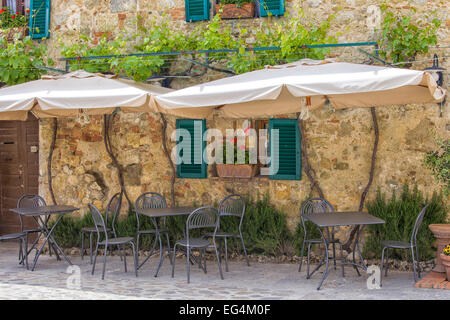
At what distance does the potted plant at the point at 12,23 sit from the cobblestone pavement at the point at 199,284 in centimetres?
379

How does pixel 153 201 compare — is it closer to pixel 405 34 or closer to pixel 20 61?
pixel 20 61

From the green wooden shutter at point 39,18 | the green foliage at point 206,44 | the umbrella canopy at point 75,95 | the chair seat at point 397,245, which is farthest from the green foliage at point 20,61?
the chair seat at point 397,245

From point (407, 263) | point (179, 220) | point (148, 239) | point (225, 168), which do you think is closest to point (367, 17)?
point (225, 168)

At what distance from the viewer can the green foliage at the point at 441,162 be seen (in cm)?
612

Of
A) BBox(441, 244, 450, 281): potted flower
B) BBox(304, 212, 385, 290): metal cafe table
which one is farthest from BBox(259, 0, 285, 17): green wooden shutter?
BBox(441, 244, 450, 281): potted flower

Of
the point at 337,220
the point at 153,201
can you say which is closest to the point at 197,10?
the point at 153,201

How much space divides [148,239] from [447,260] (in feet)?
13.3

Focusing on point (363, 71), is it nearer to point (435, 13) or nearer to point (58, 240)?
point (435, 13)

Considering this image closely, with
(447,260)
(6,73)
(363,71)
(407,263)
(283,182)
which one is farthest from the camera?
(6,73)

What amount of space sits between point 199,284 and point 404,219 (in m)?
2.70

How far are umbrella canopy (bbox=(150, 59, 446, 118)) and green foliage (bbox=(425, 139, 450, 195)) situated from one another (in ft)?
2.81

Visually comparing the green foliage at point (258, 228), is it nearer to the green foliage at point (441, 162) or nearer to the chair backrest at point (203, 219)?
the chair backrest at point (203, 219)

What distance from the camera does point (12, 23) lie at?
8.54 m

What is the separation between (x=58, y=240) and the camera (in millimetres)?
7957
